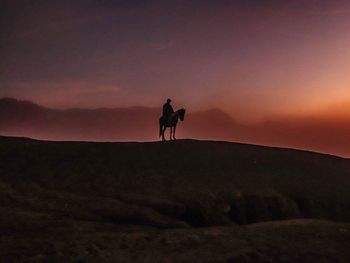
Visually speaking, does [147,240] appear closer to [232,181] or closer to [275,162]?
[232,181]

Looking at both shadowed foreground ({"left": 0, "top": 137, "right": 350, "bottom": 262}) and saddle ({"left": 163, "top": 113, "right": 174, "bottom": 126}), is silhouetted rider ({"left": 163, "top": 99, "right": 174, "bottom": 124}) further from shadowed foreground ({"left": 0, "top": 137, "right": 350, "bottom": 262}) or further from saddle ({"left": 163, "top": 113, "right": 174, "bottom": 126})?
shadowed foreground ({"left": 0, "top": 137, "right": 350, "bottom": 262})

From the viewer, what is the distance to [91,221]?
19.4 m

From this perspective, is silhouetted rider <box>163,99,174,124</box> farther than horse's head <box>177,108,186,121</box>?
No

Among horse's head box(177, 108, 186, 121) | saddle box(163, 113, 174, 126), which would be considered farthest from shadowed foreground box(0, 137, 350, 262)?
horse's head box(177, 108, 186, 121)

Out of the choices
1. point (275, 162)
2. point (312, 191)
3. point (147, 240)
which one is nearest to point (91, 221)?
point (147, 240)

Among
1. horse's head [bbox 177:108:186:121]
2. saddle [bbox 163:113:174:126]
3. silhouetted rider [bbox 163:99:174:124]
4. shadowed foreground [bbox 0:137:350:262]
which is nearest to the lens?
shadowed foreground [bbox 0:137:350:262]

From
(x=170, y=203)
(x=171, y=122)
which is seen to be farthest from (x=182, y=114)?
(x=170, y=203)

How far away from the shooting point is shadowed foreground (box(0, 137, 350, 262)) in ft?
50.7

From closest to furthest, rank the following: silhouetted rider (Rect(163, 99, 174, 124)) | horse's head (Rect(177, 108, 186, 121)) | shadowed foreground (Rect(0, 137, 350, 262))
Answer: shadowed foreground (Rect(0, 137, 350, 262)) → silhouetted rider (Rect(163, 99, 174, 124)) → horse's head (Rect(177, 108, 186, 121))

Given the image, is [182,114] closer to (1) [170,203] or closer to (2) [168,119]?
(2) [168,119]

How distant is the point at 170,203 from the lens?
23.9 meters

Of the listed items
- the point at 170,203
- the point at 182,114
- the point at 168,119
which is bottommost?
the point at 170,203

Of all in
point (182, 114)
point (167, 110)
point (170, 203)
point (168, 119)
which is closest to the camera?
point (170, 203)

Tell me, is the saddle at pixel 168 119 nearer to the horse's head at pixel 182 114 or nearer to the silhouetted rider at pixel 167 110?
the silhouetted rider at pixel 167 110
